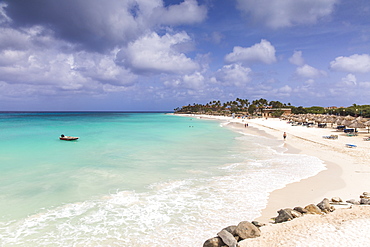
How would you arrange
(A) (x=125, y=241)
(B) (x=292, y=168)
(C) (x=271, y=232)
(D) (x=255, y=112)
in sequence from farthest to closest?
(D) (x=255, y=112)
(B) (x=292, y=168)
(A) (x=125, y=241)
(C) (x=271, y=232)

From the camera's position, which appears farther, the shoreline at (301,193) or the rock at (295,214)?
the shoreline at (301,193)

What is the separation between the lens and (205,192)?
8406mm

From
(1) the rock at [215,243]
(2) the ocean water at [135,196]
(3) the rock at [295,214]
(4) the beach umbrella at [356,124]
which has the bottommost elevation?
(2) the ocean water at [135,196]

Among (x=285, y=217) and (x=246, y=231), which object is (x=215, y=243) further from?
(x=285, y=217)

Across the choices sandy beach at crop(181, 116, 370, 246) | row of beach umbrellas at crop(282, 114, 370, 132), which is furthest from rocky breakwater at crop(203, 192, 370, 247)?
row of beach umbrellas at crop(282, 114, 370, 132)

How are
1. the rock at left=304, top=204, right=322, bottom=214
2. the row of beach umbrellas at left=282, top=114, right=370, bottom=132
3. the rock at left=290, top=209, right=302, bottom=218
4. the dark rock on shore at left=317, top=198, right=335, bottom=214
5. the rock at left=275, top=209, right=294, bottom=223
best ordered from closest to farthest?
the rock at left=275, top=209, right=294, bottom=223, the rock at left=290, top=209, right=302, bottom=218, the rock at left=304, top=204, right=322, bottom=214, the dark rock on shore at left=317, top=198, right=335, bottom=214, the row of beach umbrellas at left=282, top=114, right=370, bottom=132

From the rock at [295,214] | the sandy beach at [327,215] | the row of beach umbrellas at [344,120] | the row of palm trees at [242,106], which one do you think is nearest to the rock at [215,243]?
the sandy beach at [327,215]

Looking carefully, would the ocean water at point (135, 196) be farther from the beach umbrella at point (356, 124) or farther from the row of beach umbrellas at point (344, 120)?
the row of beach umbrellas at point (344, 120)

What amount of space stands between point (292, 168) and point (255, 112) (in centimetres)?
9891

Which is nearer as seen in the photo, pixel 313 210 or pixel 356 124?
pixel 313 210

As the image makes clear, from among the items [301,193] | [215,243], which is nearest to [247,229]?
[215,243]

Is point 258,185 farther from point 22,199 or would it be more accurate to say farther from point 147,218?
point 22,199

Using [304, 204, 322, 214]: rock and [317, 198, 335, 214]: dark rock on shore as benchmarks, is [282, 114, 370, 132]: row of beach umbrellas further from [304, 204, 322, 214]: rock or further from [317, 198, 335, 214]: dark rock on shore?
[304, 204, 322, 214]: rock

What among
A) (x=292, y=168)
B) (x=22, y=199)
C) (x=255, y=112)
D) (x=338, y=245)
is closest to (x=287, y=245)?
(x=338, y=245)
